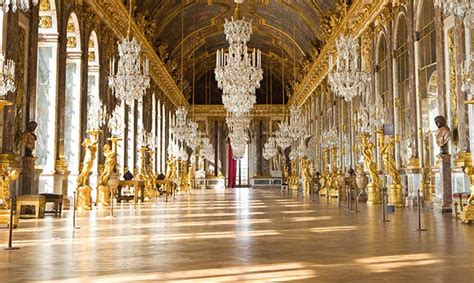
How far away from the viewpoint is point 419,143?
13.7 meters

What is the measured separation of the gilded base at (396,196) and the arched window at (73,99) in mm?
8997

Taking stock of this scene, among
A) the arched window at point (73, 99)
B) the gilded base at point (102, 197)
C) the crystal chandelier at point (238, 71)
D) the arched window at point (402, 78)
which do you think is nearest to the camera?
the crystal chandelier at point (238, 71)

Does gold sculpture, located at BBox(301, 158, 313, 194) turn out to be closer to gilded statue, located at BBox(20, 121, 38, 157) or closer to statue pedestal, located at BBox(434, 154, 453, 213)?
statue pedestal, located at BBox(434, 154, 453, 213)

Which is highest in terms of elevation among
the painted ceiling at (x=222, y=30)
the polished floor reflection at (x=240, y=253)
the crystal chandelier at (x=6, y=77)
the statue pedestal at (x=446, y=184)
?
the painted ceiling at (x=222, y=30)

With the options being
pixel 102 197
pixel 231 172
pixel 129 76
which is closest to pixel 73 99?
pixel 102 197

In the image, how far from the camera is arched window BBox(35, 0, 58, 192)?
43.3 ft

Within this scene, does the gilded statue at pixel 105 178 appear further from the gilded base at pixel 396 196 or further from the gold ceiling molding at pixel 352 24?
the gilded base at pixel 396 196

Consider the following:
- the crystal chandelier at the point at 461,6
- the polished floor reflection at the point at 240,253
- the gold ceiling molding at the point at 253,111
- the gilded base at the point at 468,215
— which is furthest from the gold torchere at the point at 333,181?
the gold ceiling molding at the point at 253,111

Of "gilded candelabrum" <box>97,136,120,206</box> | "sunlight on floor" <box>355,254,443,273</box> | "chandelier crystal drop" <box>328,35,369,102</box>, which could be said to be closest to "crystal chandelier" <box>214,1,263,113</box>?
"chandelier crystal drop" <box>328,35,369,102</box>

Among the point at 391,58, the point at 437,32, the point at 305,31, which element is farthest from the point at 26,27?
the point at 305,31

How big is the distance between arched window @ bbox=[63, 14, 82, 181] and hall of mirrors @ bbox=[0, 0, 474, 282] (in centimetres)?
4

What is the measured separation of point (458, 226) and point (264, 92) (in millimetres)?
37021

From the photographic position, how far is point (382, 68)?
17484mm

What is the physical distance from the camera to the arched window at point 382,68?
1694cm
